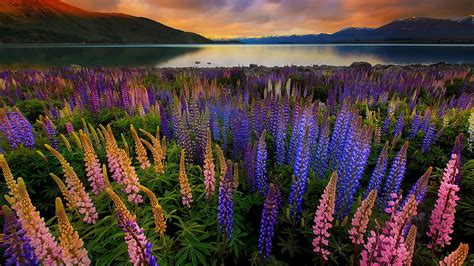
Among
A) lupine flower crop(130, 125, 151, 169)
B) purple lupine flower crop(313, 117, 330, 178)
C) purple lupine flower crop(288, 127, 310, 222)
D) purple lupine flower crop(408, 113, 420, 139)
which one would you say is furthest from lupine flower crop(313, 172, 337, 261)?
purple lupine flower crop(408, 113, 420, 139)

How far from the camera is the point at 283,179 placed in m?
4.66

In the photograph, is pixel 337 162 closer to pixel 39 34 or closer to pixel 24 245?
pixel 24 245

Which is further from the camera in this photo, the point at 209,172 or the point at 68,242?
the point at 209,172

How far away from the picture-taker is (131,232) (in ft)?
6.79

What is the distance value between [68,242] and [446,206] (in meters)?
3.70

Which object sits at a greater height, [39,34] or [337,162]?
[39,34]

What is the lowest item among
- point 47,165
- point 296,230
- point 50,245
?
point 296,230

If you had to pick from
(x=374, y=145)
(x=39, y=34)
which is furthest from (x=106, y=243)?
(x=39, y=34)

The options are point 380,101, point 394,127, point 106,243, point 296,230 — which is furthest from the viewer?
point 380,101

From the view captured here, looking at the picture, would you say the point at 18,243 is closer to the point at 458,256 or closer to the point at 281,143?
the point at 458,256

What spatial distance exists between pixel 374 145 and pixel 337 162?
1681 mm

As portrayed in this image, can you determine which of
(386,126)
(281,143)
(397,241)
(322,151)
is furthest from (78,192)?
(386,126)

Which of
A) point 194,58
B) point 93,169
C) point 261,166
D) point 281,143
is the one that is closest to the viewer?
point 93,169

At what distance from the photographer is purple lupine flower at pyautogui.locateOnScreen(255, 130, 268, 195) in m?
3.95
